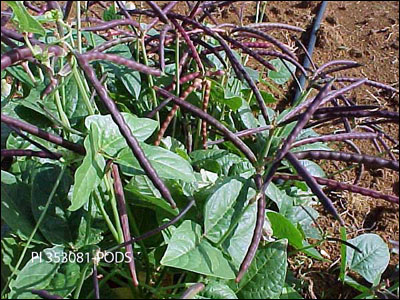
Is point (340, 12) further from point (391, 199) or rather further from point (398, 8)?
point (391, 199)

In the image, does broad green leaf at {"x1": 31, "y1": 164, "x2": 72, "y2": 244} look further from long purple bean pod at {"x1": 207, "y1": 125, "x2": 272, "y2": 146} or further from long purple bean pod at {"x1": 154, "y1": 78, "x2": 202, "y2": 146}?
long purple bean pod at {"x1": 207, "y1": 125, "x2": 272, "y2": 146}

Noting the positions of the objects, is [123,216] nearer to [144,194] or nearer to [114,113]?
[144,194]

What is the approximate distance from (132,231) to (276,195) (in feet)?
0.84

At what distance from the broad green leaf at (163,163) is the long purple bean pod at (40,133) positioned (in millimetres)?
64

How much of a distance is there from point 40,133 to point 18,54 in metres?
0.14

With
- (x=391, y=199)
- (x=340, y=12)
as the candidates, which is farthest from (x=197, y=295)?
(x=340, y=12)

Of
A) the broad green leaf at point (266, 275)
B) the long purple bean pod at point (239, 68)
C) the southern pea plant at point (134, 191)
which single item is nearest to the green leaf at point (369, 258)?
the southern pea plant at point (134, 191)

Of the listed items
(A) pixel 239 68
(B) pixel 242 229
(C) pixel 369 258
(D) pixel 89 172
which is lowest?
(C) pixel 369 258

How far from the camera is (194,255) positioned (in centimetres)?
79

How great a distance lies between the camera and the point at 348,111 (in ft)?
2.75

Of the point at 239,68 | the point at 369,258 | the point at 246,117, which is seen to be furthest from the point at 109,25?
the point at 369,258

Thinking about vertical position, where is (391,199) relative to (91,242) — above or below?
above

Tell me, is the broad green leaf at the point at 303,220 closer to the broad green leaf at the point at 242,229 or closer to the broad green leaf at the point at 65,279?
the broad green leaf at the point at 242,229

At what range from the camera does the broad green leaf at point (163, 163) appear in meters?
0.78
